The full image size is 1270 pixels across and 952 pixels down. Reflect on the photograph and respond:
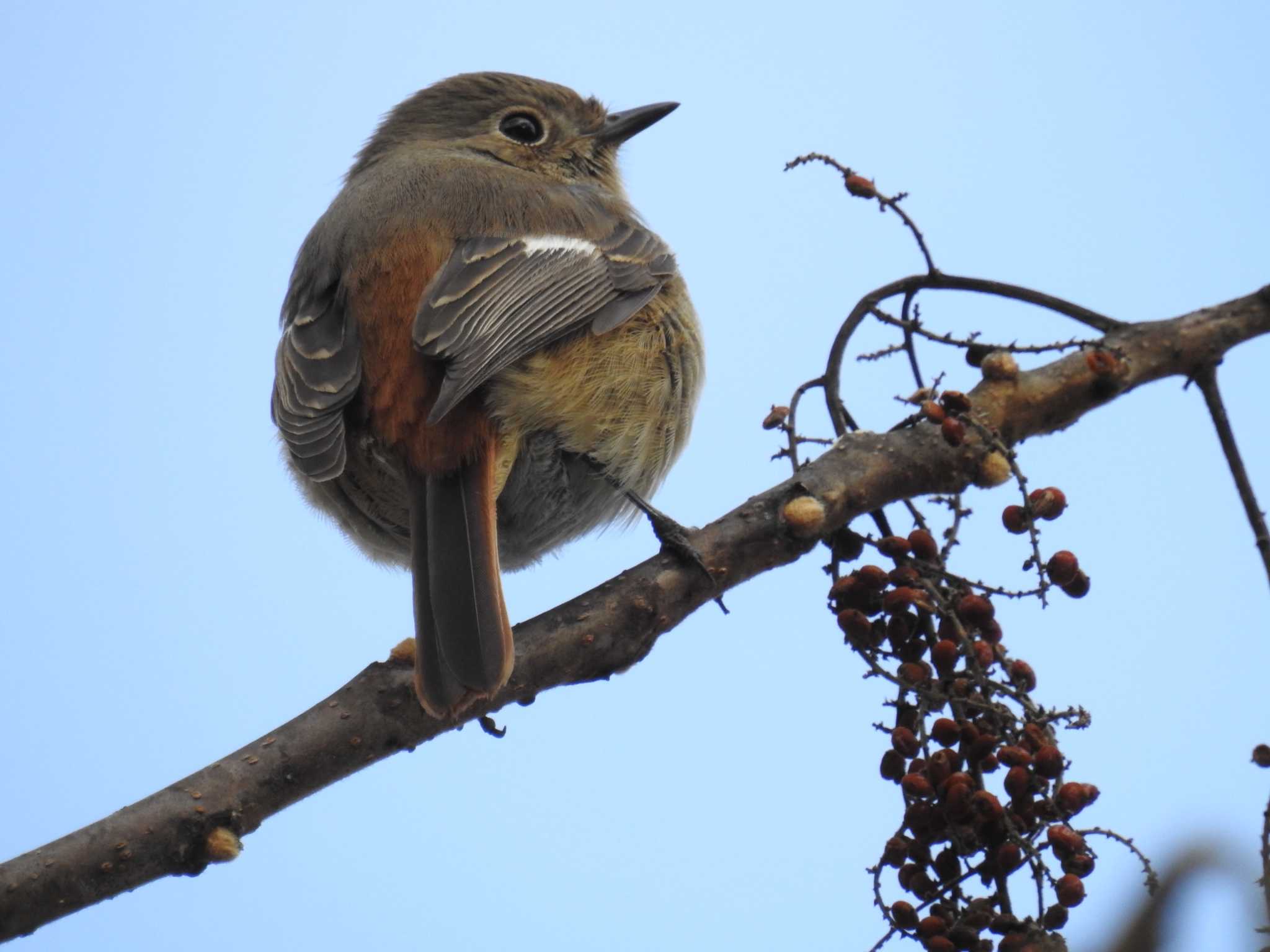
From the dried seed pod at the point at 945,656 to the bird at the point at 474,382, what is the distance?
926 millimetres

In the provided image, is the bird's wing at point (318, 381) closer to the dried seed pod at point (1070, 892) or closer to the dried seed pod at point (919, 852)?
the dried seed pod at point (919, 852)

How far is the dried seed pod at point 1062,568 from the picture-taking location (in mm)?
2891

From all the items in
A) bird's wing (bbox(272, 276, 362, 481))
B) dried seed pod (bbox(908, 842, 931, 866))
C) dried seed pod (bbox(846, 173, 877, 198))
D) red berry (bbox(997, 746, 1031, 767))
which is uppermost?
bird's wing (bbox(272, 276, 362, 481))

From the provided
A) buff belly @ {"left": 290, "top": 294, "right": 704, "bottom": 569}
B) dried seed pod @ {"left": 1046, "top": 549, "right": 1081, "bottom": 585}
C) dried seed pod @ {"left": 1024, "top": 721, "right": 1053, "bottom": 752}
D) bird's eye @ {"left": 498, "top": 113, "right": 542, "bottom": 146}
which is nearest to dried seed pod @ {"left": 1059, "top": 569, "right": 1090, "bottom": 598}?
dried seed pod @ {"left": 1046, "top": 549, "right": 1081, "bottom": 585}

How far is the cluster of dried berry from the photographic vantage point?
95.4 inches

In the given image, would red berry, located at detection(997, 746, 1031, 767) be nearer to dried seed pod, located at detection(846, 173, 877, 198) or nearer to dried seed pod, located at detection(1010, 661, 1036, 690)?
dried seed pod, located at detection(1010, 661, 1036, 690)

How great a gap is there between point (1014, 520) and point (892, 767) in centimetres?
60

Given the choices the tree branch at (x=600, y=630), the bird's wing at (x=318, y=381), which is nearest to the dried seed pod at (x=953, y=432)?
the tree branch at (x=600, y=630)

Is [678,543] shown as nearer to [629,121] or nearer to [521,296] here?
[521,296]

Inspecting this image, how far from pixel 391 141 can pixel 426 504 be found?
2951mm

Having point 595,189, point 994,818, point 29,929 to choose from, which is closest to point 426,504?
point 29,929

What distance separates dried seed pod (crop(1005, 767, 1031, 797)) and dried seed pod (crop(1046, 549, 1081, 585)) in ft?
1.68

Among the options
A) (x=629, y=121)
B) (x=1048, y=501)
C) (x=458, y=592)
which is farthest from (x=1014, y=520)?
(x=629, y=121)

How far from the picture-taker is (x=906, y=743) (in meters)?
2.65
